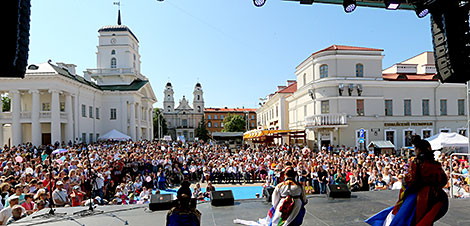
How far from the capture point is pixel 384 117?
105 ft

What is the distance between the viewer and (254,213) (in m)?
7.62

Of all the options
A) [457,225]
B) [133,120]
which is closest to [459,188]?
[457,225]

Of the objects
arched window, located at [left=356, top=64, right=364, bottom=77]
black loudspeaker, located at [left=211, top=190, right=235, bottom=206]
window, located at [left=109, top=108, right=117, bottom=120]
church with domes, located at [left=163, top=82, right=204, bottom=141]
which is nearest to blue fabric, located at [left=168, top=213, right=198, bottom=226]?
black loudspeaker, located at [left=211, top=190, right=235, bottom=206]

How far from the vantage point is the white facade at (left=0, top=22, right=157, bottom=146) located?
3331cm

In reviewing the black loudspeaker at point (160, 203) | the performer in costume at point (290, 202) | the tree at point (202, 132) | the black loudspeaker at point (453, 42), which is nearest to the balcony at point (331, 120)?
the black loudspeaker at point (453, 42)

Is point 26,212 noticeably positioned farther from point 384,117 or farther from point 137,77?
point 137,77

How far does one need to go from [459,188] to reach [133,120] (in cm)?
4401

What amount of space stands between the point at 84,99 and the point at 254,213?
38601mm

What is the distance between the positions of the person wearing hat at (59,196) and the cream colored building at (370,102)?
992 inches

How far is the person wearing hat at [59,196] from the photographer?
30.1 feet

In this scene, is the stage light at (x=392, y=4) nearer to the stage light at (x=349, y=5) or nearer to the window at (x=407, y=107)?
the stage light at (x=349, y=5)

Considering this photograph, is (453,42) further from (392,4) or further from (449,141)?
(449,141)

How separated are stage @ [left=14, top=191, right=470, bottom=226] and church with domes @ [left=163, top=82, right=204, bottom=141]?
9561cm

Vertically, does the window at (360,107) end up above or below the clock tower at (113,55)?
below
